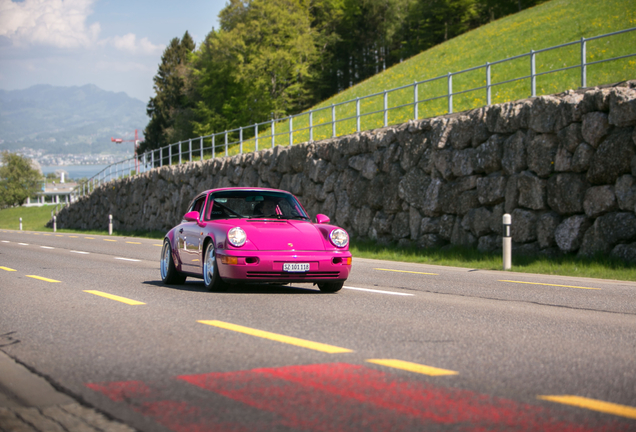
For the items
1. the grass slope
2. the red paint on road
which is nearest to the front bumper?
the red paint on road

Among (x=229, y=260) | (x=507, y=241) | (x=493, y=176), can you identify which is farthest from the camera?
(x=493, y=176)

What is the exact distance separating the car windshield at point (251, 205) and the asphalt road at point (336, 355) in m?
1.23

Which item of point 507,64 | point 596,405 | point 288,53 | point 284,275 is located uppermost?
point 288,53

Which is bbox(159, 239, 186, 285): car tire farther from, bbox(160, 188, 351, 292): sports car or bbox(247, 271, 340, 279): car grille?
bbox(247, 271, 340, 279): car grille

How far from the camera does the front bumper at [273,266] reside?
8.80m

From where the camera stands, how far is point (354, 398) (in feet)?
12.5

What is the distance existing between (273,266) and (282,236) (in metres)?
0.47

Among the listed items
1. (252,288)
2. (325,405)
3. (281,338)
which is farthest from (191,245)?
(325,405)

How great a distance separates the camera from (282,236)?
359 inches

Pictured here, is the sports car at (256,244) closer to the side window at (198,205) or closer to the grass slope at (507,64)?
the side window at (198,205)

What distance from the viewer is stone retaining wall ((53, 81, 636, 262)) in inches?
510

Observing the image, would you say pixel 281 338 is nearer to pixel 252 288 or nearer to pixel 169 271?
pixel 252 288

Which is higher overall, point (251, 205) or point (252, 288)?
point (251, 205)

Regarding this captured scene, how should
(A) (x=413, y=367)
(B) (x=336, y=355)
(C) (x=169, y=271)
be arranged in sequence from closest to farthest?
(A) (x=413, y=367) → (B) (x=336, y=355) → (C) (x=169, y=271)
